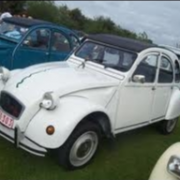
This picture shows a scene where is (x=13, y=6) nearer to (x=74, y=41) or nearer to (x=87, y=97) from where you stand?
(x=74, y=41)

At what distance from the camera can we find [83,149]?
5.23 m

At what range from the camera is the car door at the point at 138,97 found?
5.76 meters

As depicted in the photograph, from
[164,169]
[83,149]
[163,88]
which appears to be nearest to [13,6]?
[163,88]

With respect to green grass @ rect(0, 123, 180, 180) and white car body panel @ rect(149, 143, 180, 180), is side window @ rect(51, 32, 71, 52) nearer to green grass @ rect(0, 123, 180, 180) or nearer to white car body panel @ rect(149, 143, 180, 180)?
green grass @ rect(0, 123, 180, 180)

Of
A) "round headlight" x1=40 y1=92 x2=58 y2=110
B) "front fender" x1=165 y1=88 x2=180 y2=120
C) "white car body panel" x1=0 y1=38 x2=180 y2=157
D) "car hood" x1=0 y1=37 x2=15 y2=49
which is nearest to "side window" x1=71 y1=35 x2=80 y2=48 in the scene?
"car hood" x1=0 y1=37 x2=15 y2=49

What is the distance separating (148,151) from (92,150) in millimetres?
1361

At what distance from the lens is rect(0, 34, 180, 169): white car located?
491cm

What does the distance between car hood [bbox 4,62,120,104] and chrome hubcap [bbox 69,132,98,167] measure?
0.62 m

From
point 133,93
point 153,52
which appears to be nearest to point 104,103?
point 133,93

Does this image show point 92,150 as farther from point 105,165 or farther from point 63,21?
point 63,21

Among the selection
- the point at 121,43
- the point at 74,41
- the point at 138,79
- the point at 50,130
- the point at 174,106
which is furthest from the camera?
the point at 74,41

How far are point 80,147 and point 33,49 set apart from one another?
4198 millimetres

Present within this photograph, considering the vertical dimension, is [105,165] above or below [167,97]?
below

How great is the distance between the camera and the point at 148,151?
641 centimetres
